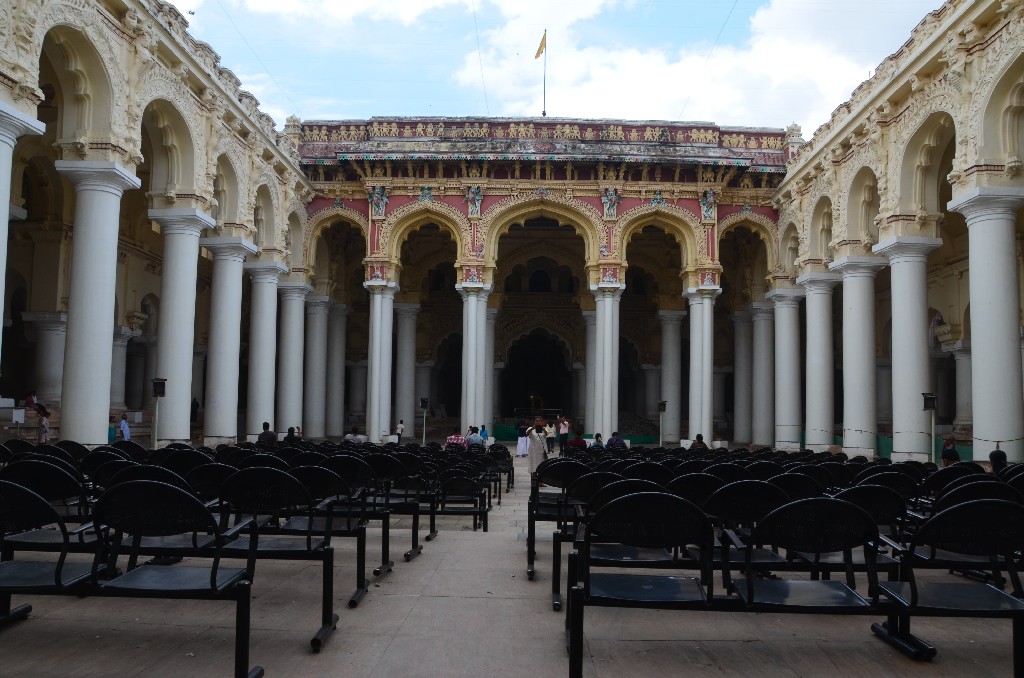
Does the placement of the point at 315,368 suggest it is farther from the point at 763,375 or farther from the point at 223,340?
the point at 763,375

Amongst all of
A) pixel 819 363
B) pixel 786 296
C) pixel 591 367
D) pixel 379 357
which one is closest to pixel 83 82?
pixel 379 357

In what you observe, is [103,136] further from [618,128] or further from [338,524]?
[618,128]

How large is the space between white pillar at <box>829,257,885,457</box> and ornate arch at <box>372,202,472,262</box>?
38.6 ft

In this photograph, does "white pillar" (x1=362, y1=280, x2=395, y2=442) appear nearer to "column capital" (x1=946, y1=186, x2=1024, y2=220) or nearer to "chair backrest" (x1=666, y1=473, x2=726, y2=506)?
"column capital" (x1=946, y1=186, x2=1024, y2=220)

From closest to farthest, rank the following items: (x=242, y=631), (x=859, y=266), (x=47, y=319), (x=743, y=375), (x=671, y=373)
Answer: (x=242, y=631), (x=859, y=266), (x=47, y=319), (x=743, y=375), (x=671, y=373)

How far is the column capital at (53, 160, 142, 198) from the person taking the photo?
13.4 m

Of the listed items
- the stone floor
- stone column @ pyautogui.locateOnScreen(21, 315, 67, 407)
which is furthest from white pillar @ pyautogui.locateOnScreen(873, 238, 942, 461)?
stone column @ pyautogui.locateOnScreen(21, 315, 67, 407)

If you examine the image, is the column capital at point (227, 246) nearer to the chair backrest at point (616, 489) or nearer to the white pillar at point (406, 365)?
the white pillar at point (406, 365)

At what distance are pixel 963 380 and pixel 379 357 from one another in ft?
61.0

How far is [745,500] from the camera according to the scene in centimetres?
485

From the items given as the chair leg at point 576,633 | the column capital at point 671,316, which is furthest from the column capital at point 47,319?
the chair leg at point 576,633

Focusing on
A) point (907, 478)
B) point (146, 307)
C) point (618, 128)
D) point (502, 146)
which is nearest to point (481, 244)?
point (502, 146)

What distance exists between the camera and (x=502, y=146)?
85.5 ft

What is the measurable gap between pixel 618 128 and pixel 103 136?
1768cm
